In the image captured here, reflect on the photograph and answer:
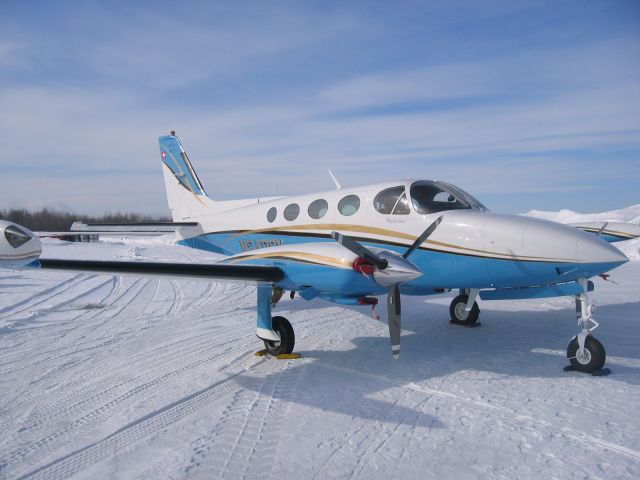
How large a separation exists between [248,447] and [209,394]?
53.6 inches

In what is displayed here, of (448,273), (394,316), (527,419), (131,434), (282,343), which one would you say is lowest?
(527,419)

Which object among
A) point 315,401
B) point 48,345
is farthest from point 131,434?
point 48,345

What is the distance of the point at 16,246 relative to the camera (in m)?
3.98

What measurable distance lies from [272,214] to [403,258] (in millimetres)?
4180

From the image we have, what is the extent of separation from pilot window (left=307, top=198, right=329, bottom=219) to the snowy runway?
2082 millimetres

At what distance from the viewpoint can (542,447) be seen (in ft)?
12.4

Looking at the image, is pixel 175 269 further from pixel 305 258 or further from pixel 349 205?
pixel 349 205

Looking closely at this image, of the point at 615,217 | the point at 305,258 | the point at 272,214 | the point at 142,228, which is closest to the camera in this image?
the point at 305,258

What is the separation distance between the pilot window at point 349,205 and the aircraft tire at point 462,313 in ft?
9.71

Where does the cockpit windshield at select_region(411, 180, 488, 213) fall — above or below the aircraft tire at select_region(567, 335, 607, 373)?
above

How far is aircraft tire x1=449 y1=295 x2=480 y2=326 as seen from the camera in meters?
8.39

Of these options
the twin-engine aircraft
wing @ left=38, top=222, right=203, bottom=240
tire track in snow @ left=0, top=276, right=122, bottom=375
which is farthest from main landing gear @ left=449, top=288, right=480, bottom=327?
tire track in snow @ left=0, top=276, right=122, bottom=375

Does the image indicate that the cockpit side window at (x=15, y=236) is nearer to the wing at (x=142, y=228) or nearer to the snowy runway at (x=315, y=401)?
the snowy runway at (x=315, y=401)

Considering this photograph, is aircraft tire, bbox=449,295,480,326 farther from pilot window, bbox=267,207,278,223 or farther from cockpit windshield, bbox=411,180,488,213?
pilot window, bbox=267,207,278,223
